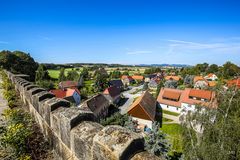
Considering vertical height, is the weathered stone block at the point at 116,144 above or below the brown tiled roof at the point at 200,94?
above

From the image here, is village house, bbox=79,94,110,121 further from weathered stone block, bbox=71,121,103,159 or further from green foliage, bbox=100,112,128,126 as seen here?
weathered stone block, bbox=71,121,103,159

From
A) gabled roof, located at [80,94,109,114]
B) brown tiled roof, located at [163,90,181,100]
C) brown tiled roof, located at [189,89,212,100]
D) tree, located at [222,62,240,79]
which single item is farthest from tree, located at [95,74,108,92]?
tree, located at [222,62,240,79]

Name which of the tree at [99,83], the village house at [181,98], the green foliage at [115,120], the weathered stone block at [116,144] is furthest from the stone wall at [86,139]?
the tree at [99,83]

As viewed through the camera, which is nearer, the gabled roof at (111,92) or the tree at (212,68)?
the gabled roof at (111,92)

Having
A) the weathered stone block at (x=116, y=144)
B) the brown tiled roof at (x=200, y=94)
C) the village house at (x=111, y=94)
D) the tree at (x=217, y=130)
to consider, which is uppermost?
the weathered stone block at (x=116, y=144)

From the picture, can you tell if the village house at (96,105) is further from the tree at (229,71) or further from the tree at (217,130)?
the tree at (229,71)

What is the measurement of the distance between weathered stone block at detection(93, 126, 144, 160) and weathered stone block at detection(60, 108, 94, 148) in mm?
731

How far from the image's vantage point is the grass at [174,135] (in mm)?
19172

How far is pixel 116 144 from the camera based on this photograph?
1.57 metres

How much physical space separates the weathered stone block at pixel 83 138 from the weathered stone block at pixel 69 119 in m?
0.09

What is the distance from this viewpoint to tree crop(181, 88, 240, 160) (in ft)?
34.7

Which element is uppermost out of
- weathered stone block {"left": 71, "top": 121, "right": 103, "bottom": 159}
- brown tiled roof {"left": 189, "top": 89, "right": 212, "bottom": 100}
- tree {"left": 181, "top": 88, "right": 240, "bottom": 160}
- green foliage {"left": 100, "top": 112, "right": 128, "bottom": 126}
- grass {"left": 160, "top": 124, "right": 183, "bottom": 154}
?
weathered stone block {"left": 71, "top": 121, "right": 103, "bottom": 159}

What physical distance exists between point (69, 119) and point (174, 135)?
23.6 meters

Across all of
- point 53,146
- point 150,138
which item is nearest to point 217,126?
point 150,138
